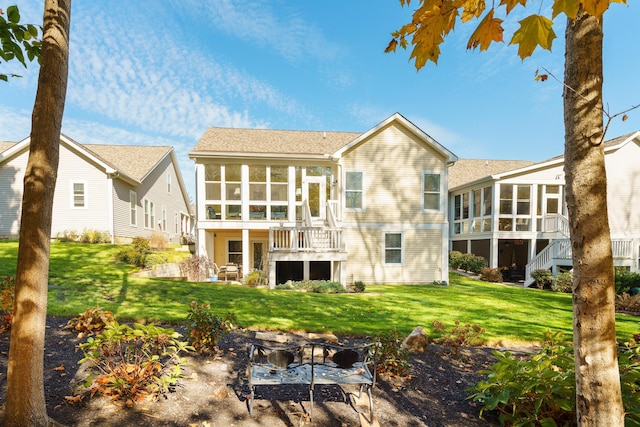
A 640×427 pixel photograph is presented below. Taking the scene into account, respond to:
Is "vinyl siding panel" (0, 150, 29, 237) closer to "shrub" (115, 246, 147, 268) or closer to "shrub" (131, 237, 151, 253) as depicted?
"shrub" (131, 237, 151, 253)

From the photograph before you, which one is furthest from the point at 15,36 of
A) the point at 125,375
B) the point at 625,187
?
the point at 625,187


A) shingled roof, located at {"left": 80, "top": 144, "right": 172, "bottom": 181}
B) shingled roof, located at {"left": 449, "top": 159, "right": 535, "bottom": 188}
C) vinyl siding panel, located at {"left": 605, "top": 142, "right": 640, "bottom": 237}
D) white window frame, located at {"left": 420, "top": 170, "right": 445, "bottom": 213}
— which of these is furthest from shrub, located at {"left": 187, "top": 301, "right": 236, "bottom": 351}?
vinyl siding panel, located at {"left": 605, "top": 142, "right": 640, "bottom": 237}

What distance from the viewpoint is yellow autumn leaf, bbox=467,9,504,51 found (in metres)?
2.06

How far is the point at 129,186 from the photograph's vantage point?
19125 mm

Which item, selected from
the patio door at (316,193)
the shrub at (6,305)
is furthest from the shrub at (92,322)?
the patio door at (316,193)

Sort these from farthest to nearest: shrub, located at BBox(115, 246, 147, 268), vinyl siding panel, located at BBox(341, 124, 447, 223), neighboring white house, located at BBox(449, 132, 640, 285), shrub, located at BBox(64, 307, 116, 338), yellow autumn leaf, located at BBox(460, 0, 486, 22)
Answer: neighboring white house, located at BBox(449, 132, 640, 285) → vinyl siding panel, located at BBox(341, 124, 447, 223) → shrub, located at BBox(115, 246, 147, 268) → shrub, located at BBox(64, 307, 116, 338) → yellow autumn leaf, located at BBox(460, 0, 486, 22)

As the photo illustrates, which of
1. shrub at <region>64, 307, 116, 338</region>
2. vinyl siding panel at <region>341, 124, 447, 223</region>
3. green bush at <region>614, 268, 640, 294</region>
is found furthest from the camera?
vinyl siding panel at <region>341, 124, 447, 223</region>

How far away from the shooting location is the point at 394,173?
1530 centimetres

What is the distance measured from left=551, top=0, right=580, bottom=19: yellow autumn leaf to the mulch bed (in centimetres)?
376

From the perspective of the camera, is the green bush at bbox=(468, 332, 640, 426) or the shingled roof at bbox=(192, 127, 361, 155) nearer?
the green bush at bbox=(468, 332, 640, 426)

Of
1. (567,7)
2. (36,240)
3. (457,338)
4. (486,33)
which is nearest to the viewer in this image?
(567,7)

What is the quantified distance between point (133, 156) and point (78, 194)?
6184mm

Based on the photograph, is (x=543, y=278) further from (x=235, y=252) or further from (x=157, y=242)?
(x=157, y=242)

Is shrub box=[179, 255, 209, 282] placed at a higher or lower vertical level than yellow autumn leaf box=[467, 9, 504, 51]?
lower
